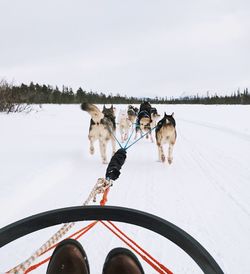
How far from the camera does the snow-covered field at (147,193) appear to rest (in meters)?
2.48

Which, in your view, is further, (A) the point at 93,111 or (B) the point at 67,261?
(A) the point at 93,111

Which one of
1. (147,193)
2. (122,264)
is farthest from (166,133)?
(122,264)

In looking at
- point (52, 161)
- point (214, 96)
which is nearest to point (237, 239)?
point (52, 161)

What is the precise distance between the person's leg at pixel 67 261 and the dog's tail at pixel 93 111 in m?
3.92

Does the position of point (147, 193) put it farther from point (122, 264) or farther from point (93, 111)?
point (122, 264)

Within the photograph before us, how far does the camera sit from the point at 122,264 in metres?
1.43

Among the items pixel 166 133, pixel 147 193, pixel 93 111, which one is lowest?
pixel 147 193

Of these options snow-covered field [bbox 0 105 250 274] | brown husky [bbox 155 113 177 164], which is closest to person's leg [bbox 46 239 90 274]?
snow-covered field [bbox 0 105 250 274]

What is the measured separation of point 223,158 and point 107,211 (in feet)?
17.3

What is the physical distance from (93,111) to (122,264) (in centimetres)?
429

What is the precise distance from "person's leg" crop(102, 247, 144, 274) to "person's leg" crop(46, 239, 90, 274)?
0.13 m

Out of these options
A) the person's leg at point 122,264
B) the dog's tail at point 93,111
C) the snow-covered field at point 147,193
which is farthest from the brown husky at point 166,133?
the person's leg at point 122,264

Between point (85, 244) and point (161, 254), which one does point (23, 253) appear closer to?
point (85, 244)

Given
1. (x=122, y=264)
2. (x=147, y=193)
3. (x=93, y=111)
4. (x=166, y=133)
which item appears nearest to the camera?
(x=122, y=264)
